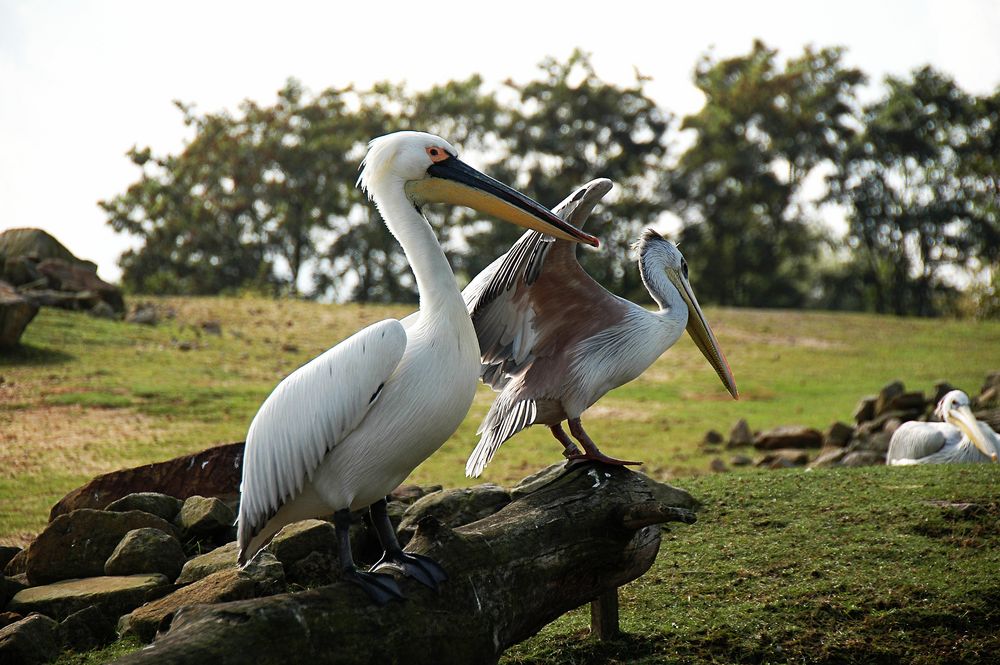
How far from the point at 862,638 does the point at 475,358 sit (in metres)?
2.13

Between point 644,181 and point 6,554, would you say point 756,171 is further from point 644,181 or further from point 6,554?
point 6,554

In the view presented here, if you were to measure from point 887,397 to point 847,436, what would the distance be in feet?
4.00

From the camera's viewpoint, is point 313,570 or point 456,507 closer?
point 313,570

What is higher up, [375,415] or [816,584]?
[375,415]

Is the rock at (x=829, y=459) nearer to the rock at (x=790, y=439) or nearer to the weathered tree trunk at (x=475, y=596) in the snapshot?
the rock at (x=790, y=439)

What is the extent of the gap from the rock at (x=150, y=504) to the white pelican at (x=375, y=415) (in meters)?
2.05

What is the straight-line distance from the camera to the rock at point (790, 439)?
34.1 feet

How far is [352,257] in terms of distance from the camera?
90.4 feet

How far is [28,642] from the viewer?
171 inches

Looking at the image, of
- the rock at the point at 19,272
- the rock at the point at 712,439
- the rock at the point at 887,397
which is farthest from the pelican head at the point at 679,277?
the rock at the point at 19,272

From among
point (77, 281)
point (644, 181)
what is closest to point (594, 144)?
point (644, 181)

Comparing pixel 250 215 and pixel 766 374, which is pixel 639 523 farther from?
pixel 250 215

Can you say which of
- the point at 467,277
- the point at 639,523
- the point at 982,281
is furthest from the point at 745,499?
the point at 467,277

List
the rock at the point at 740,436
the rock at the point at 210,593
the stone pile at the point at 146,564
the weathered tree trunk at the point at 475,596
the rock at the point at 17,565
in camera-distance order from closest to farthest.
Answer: the weathered tree trunk at the point at 475,596 → the rock at the point at 210,593 → the stone pile at the point at 146,564 → the rock at the point at 17,565 → the rock at the point at 740,436
